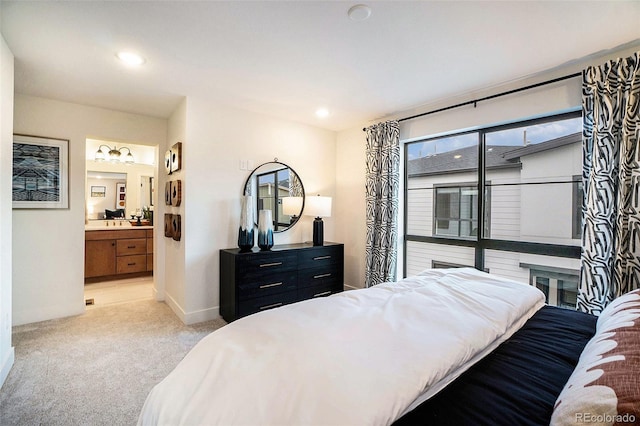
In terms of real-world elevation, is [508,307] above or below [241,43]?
below

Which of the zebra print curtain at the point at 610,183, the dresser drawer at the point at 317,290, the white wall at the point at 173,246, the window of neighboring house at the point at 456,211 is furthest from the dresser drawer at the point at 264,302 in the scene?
the zebra print curtain at the point at 610,183

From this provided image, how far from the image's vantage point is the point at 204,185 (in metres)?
3.21

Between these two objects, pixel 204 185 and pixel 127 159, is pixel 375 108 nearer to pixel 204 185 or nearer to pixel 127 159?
pixel 204 185

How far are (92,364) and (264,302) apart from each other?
1473 mm

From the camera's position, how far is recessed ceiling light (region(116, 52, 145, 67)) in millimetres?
2229

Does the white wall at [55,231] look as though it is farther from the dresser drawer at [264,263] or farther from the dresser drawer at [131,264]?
the dresser drawer at [264,263]

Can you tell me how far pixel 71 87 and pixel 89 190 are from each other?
3.33m

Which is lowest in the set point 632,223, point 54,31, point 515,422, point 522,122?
point 515,422

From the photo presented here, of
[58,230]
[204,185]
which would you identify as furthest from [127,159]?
[204,185]

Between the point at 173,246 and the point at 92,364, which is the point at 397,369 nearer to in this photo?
the point at 92,364

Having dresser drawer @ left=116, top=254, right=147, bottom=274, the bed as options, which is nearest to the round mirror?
the bed

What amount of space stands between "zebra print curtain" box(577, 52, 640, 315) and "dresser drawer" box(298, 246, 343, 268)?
234 cm

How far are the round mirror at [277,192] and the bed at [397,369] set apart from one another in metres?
2.41

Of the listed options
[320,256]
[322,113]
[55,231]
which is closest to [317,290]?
[320,256]
